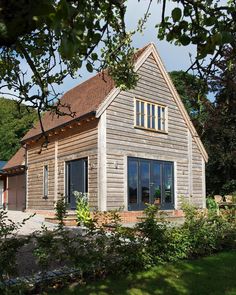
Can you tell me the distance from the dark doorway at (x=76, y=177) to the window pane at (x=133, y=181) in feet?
6.54

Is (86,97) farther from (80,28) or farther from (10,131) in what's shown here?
(10,131)

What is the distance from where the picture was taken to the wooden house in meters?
18.5

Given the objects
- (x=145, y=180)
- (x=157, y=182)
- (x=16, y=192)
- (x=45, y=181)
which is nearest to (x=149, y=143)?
(x=145, y=180)

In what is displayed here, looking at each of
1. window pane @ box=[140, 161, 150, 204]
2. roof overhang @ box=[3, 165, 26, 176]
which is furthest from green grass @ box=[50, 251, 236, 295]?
roof overhang @ box=[3, 165, 26, 176]

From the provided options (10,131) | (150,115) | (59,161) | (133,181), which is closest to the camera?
(133,181)

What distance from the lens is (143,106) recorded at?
68.2ft

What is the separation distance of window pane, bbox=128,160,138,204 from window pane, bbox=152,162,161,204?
141cm

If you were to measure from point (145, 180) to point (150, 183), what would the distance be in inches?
17.3

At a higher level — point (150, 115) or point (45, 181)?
point (150, 115)

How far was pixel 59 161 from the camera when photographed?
2147cm

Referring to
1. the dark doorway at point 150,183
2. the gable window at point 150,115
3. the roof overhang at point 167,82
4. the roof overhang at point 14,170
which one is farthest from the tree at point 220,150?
the roof overhang at point 14,170

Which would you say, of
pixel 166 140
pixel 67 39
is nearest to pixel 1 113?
pixel 166 140

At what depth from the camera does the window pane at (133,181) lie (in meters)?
19.3

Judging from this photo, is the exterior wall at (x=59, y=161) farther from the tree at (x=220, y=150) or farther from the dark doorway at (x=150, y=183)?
the tree at (x=220, y=150)
